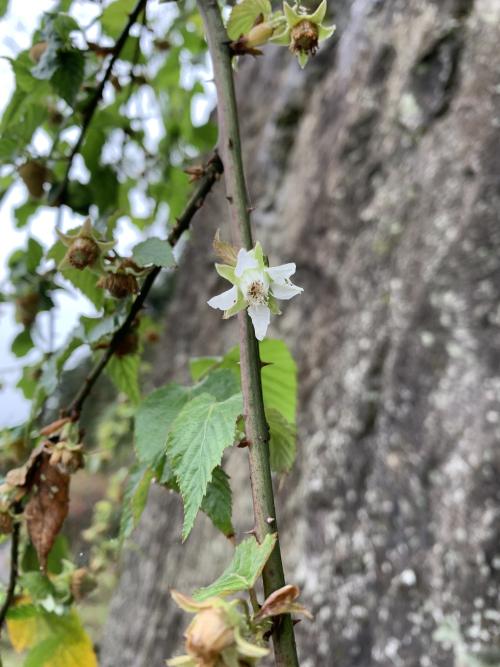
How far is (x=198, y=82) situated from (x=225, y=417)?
724 millimetres

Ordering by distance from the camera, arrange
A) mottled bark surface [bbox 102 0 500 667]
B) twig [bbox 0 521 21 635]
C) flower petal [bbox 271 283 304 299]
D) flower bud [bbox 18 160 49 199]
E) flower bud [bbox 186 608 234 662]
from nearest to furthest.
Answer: flower bud [bbox 186 608 234 662] < flower petal [bbox 271 283 304 299] < twig [bbox 0 521 21 635] < flower bud [bbox 18 160 49 199] < mottled bark surface [bbox 102 0 500 667]

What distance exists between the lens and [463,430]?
3.01 ft

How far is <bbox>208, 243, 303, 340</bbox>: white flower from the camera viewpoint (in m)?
0.26

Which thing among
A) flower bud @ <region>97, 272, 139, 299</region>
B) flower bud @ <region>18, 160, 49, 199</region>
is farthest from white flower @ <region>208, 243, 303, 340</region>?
flower bud @ <region>18, 160, 49, 199</region>

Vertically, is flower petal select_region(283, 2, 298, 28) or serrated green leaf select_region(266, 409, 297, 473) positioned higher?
flower petal select_region(283, 2, 298, 28)

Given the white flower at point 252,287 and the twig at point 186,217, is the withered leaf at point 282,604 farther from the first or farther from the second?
the twig at point 186,217

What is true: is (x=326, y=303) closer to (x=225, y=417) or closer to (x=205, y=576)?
(x=205, y=576)

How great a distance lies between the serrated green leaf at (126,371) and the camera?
45cm

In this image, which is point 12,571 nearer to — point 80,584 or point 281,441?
point 80,584

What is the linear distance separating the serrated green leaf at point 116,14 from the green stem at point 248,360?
225mm

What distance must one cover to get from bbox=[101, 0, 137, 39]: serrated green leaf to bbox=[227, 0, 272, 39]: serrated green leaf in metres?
0.21

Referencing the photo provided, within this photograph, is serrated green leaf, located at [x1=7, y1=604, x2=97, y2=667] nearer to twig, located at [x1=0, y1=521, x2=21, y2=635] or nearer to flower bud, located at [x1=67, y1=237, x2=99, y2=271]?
twig, located at [x1=0, y1=521, x2=21, y2=635]

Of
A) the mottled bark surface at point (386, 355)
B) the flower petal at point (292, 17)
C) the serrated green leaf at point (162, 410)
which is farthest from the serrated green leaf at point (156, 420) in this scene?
the mottled bark surface at point (386, 355)

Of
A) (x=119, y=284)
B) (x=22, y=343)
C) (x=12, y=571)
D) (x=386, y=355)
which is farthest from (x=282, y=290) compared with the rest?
(x=386, y=355)
